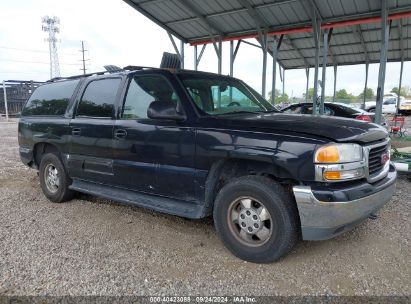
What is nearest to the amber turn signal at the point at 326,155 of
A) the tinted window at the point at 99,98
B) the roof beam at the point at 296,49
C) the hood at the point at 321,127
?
the hood at the point at 321,127

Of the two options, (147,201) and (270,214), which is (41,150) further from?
(270,214)

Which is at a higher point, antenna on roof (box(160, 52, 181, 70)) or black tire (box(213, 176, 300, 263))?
antenna on roof (box(160, 52, 181, 70))

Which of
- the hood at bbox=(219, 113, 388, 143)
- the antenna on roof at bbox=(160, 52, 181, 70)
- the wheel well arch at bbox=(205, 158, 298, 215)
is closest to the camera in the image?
the hood at bbox=(219, 113, 388, 143)

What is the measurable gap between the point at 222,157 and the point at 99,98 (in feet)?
7.23

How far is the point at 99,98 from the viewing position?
4680mm

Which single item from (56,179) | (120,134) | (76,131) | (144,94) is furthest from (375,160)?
(56,179)

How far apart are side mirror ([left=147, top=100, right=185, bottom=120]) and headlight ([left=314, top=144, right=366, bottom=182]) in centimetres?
149

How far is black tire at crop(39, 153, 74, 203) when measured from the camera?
203 inches

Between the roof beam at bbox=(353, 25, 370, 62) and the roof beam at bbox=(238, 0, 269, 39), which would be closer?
the roof beam at bbox=(238, 0, 269, 39)

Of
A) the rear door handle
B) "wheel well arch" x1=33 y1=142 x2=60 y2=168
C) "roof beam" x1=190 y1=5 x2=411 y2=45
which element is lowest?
"wheel well arch" x1=33 y1=142 x2=60 y2=168

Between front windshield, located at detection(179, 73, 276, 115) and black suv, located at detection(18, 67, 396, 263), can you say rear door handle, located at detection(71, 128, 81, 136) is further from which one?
front windshield, located at detection(179, 73, 276, 115)

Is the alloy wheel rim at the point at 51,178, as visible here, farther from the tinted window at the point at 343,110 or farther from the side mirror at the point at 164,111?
the tinted window at the point at 343,110

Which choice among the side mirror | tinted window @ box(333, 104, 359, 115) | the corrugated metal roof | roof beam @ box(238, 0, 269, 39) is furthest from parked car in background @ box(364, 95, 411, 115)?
the side mirror

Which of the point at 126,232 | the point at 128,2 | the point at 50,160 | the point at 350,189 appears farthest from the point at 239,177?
the point at 128,2
